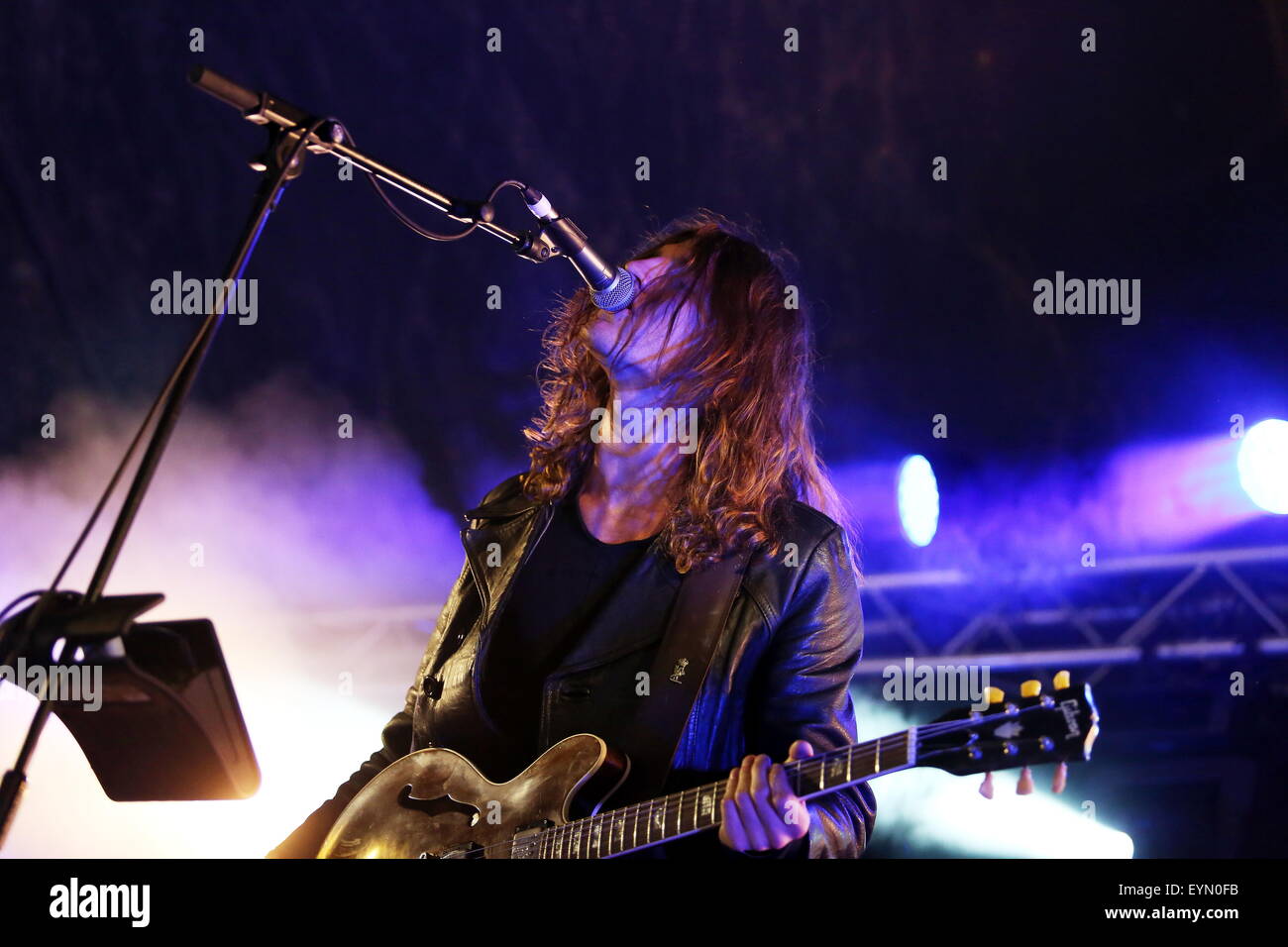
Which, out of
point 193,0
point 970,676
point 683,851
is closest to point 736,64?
point 193,0

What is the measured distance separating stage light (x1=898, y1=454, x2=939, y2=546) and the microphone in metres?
2.68

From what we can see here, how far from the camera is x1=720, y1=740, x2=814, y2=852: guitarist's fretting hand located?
191 cm

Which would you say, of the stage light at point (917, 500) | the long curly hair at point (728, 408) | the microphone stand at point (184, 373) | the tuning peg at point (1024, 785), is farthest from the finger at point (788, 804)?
the stage light at point (917, 500)

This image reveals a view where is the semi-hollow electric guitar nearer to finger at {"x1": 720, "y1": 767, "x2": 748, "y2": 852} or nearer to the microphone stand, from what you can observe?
finger at {"x1": 720, "y1": 767, "x2": 748, "y2": 852}

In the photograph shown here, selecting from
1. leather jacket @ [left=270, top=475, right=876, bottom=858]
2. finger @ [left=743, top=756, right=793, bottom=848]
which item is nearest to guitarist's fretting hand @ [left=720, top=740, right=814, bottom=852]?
finger @ [left=743, top=756, right=793, bottom=848]

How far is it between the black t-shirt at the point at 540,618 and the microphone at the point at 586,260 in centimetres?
79

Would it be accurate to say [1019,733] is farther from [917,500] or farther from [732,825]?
[917,500]

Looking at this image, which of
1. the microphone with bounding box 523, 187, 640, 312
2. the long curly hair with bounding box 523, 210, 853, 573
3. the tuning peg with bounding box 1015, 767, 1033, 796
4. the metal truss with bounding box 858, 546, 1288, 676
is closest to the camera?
the tuning peg with bounding box 1015, 767, 1033, 796

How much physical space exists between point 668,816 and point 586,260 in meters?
1.09

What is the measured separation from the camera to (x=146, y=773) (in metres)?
1.62

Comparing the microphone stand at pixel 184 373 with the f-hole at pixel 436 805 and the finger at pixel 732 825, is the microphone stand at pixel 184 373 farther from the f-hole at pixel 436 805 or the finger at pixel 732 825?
the finger at pixel 732 825

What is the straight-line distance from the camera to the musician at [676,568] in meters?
2.25

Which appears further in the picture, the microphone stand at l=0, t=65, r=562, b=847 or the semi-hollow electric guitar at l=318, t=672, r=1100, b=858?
the semi-hollow electric guitar at l=318, t=672, r=1100, b=858

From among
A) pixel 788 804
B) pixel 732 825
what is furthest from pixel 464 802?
pixel 788 804
